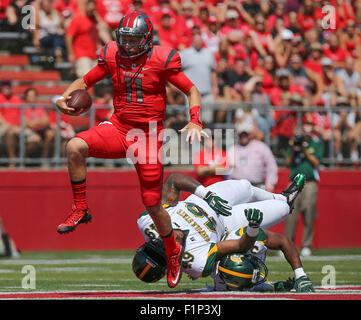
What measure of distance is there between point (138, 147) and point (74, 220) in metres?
0.85

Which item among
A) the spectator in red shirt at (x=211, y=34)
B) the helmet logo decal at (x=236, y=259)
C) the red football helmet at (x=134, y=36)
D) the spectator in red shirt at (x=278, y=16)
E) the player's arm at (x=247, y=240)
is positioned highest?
the spectator in red shirt at (x=278, y=16)

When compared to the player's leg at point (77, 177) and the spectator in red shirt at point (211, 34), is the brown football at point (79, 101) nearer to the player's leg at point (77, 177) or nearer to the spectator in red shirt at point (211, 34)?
the player's leg at point (77, 177)

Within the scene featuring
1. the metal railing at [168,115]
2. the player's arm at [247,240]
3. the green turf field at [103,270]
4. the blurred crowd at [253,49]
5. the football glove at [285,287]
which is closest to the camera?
the player's arm at [247,240]

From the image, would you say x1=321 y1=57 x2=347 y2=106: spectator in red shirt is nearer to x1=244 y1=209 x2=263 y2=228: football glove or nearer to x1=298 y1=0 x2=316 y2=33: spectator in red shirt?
x1=298 y1=0 x2=316 y2=33: spectator in red shirt

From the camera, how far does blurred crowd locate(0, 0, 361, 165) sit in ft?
45.5

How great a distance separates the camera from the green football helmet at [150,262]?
7812 millimetres

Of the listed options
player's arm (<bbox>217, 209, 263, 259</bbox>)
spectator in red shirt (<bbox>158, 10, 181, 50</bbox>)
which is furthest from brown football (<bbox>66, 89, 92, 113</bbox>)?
spectator in red shirt (<bbox>158, 10, 181, 50</bbox>)

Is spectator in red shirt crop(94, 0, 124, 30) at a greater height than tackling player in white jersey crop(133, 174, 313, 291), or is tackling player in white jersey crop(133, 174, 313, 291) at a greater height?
spectator in red shirt crop(94, 0, 124, 30)

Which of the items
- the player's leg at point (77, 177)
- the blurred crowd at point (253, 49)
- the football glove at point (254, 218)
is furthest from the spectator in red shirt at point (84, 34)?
the football glove at point (254, 218)

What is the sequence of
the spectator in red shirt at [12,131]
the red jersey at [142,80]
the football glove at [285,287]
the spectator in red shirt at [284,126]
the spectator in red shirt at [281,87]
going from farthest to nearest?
1. the spectator in red shirt at [281,87]
2. the spectator in red shirt at [284,126]
3. the spectator in red shirt at [12,131]
4. the football glove at [285,287]
5. the red jersey at [142,80]

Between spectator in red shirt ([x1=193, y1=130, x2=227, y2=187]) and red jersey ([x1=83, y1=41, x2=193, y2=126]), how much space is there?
2934 mm

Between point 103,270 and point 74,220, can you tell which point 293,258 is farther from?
point 103,270

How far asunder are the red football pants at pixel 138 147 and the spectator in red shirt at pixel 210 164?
2901mm

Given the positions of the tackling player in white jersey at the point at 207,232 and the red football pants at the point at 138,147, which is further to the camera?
the tackling player in white jersey at the point at 207,232
